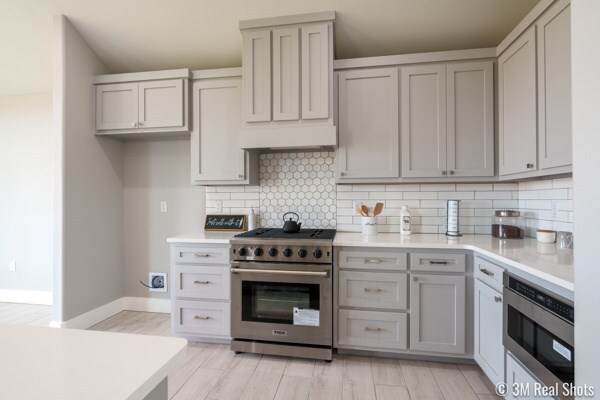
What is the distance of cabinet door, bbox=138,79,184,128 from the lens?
285 cm

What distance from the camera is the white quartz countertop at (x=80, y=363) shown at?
0.50 metres

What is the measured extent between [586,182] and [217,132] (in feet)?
8.58

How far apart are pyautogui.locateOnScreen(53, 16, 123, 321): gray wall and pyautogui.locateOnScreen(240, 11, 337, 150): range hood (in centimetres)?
167

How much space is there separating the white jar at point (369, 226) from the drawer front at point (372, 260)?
0.45 meters

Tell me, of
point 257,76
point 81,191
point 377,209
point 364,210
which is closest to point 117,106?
point 81,191

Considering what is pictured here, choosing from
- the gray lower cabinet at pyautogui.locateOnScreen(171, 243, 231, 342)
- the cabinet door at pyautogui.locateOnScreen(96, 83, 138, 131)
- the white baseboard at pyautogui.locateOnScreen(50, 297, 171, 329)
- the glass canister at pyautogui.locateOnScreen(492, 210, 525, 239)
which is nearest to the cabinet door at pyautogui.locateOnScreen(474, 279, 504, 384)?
the glass canister at pyautogui.locateOnScreen(492, 210, 525, 239)

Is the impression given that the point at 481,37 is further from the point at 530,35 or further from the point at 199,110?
the point at 199,110

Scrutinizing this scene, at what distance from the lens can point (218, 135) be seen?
9.29ft

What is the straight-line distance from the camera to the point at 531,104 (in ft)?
6.47

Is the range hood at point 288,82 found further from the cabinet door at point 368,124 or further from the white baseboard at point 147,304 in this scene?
the white baseboard at point 147,304

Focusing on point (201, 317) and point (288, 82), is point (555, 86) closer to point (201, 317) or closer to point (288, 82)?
point (288, 82)

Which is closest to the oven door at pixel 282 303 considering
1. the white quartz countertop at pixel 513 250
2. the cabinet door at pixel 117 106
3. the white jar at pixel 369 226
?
the white quartz countertop at pixel 513 250

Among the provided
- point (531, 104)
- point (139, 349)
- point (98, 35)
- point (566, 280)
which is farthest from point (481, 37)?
point (98, 35)

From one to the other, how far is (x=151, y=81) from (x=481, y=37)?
Result: 3083mm
